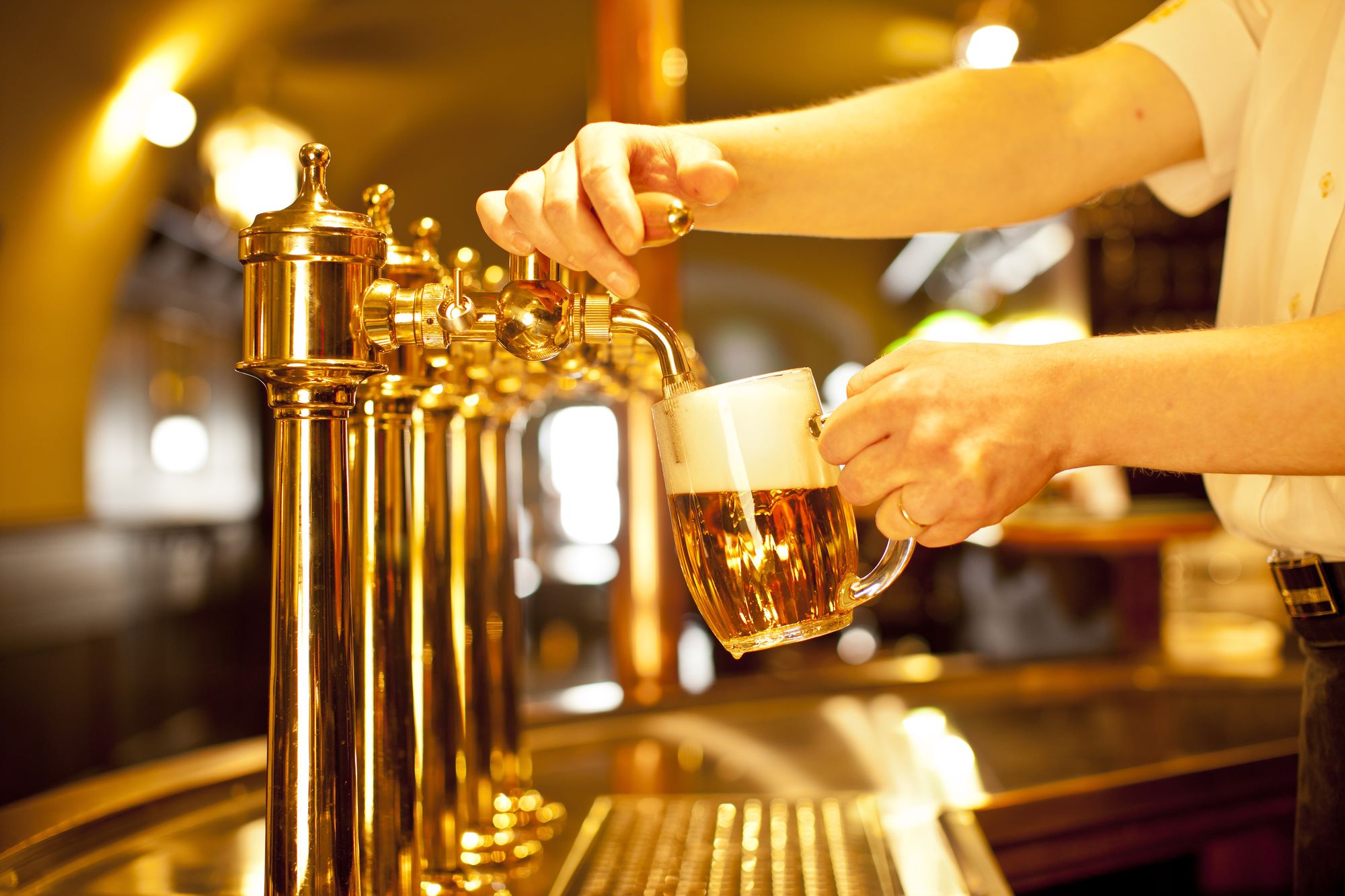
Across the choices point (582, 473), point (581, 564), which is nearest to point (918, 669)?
point (581, 564)

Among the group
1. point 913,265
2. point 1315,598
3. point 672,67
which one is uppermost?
point 913,265

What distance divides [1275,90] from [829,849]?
30.3 inches

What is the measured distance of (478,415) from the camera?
0.85 meters

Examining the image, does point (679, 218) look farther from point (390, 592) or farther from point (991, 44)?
point (991, 44)

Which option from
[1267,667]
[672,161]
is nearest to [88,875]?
[672,161]

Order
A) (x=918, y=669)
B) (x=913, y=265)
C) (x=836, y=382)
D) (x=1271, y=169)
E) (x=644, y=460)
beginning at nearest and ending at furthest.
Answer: (x=1271, y=169) → (x=918, y=669) → (x=644, y=460) → (x=913, y=265) → (x=836, y=382)

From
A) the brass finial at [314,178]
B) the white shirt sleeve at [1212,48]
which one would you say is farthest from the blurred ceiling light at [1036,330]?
the brass finial at [314,178]

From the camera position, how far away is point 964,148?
100 centimetres

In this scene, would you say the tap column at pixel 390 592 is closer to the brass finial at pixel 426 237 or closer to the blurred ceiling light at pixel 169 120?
the brass finial at pixel 426 237

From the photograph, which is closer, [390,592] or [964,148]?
[390,592]

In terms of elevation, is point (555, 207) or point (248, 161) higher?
point (248, 161)

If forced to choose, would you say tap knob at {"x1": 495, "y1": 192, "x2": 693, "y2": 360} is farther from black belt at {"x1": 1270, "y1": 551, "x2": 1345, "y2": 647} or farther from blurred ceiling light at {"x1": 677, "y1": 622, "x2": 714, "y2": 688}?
blurred ceiling light at {"x1": 677, "y1": 622, "x2": 714, "y2": 688}

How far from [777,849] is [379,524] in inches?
17.2

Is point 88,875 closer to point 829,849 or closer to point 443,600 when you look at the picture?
point 443,600
